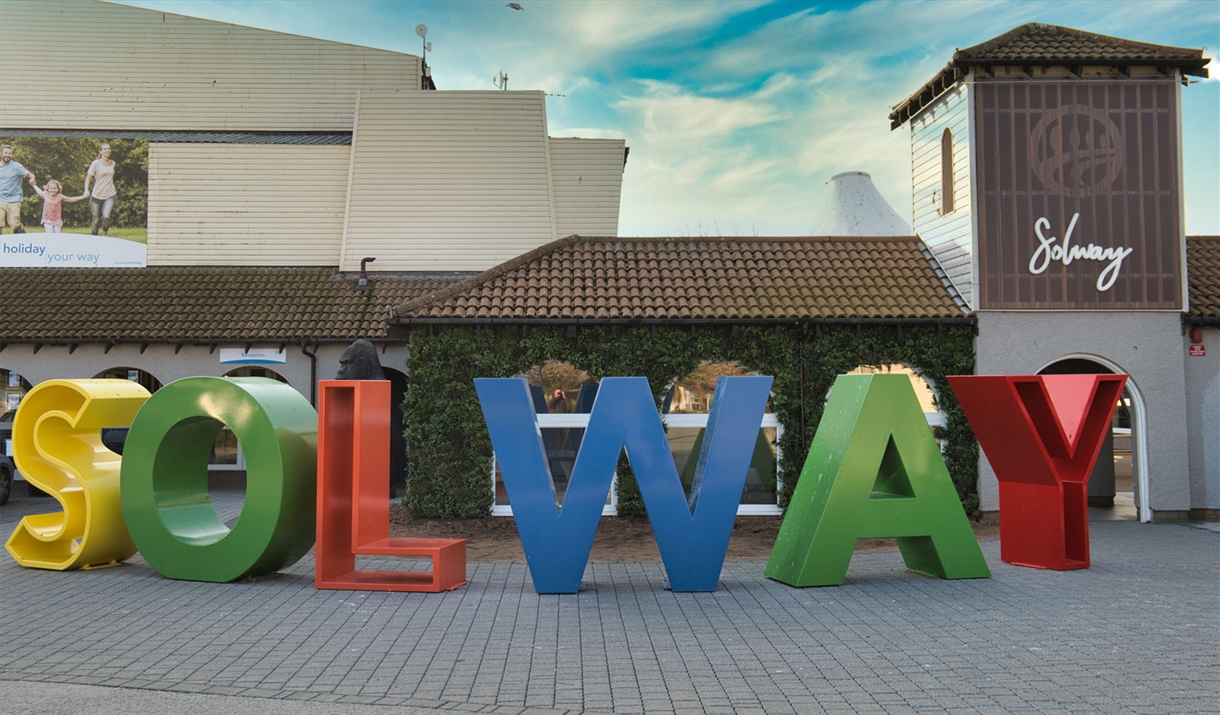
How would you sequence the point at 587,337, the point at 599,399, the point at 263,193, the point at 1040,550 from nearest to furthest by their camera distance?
the point at 599,399
the point at 1040,550
the point at 587,337
the point at 263,193

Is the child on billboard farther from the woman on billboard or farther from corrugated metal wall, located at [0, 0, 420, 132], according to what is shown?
corrugated metal wall, located at [0, 0, 420, 132]

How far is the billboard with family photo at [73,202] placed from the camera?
21734 mm

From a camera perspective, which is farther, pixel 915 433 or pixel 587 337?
pixel 587 337

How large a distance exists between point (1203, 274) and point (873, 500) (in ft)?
33.9

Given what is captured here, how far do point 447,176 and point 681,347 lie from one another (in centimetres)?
1042

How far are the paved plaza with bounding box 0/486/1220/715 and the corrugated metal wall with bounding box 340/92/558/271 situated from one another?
12468 millimetres

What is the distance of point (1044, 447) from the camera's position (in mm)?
9945

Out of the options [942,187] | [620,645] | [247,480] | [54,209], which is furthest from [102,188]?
[620,645]

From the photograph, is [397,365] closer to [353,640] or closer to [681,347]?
[681,347]

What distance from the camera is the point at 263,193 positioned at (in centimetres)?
2183

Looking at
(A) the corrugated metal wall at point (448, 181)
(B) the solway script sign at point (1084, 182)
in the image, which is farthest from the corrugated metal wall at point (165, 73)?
(B) the solway script sign at point (1084, 182)

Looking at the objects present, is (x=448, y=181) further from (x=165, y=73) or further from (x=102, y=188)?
(x=102, y=188)

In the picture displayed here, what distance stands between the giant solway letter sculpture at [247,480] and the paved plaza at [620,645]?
0.33 m

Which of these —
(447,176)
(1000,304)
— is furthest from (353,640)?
(447,176)
